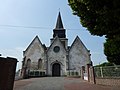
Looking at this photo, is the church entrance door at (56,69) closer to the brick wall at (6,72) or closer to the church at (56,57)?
the church at (56,57)

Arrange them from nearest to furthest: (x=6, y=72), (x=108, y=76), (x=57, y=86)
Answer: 1. (x=6, y=72)
2. (x=57, y=86)
3. (x=108, y=76)

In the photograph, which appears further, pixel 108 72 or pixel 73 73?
pixel 73 73

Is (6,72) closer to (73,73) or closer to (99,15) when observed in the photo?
(99,15)

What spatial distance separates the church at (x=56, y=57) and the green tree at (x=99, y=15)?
86.2ft

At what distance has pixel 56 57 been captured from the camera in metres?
37.4

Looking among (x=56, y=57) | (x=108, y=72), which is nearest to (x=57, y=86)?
(x=108, y=72)

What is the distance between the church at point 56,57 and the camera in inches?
1435

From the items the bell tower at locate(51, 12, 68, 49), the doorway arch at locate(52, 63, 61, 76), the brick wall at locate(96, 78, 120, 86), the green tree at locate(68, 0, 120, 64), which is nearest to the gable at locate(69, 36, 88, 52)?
the bell tower at locate(51, 12, 68, 49)

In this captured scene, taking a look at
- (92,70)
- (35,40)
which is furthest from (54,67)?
(92,70)

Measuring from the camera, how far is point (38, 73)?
1284 inches

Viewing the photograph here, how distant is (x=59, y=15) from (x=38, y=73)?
812 inches

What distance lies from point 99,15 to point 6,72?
19.2ft

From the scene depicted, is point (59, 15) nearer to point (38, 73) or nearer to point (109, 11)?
point (38, 73)

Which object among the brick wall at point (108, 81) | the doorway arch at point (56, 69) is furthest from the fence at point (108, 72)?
the doorway arch at point (56, 69)
